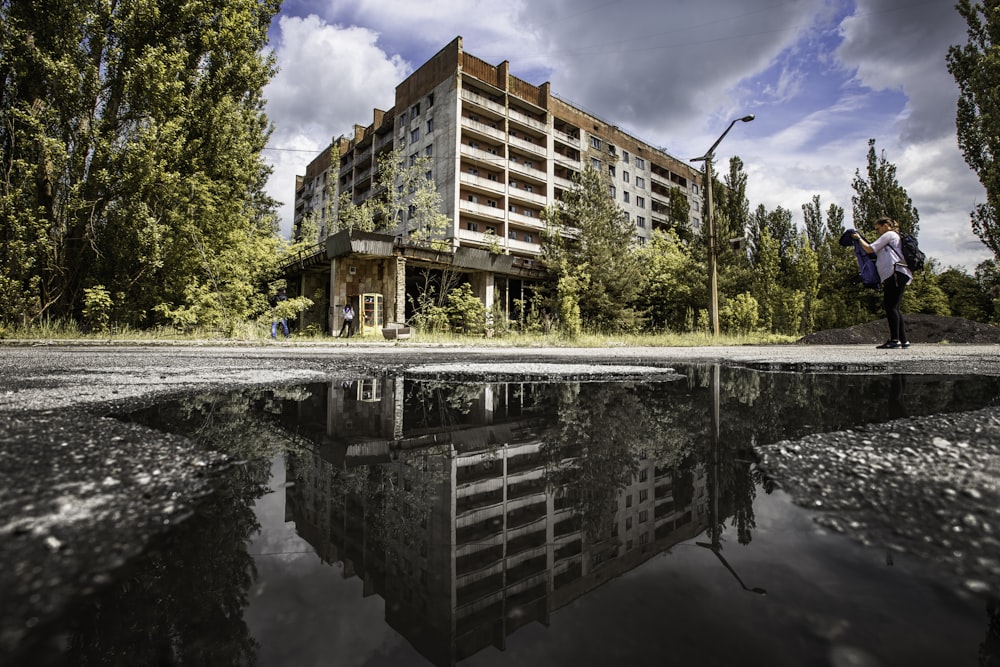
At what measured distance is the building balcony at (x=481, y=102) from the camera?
34.2 meters

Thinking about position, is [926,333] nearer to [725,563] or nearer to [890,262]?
[890,262]

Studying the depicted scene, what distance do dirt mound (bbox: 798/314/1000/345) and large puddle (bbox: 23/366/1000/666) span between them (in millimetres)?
14493

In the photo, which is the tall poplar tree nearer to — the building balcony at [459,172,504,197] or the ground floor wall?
the ground floor wall

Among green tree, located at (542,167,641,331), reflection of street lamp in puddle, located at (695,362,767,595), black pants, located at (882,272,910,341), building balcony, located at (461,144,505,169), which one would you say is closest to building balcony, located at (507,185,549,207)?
building balcony, located at (461,144,505,169)

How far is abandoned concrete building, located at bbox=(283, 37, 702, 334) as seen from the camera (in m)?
24.2

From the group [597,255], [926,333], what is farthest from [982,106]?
[597,255]

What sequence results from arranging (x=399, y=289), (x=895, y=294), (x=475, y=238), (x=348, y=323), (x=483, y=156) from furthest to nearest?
1. (x=475, y=238)
2. (x=483, y=156)
3. (x=348, y=323)
4. (x=399, y=289)
5. (x=895, y=294)

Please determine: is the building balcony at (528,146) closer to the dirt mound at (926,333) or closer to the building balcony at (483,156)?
the building balcony at (483,156)

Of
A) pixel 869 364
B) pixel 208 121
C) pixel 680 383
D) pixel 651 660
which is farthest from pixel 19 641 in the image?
pixel 208 121

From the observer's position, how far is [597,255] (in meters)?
20.0

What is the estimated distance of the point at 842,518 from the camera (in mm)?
925

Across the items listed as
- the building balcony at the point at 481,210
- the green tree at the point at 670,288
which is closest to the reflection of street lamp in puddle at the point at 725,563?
the green tree at the point at 670,288

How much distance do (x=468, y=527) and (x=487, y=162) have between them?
3710cm

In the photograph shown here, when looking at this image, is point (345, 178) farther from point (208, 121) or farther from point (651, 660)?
point (651, 660)
